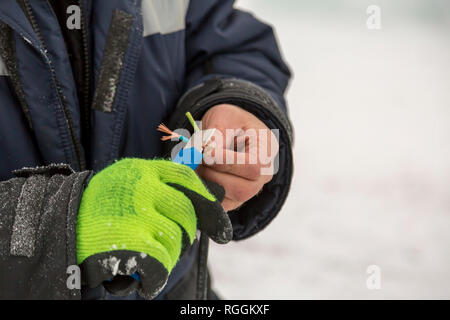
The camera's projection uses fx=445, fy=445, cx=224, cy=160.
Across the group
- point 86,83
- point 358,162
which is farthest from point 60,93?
point 358,162

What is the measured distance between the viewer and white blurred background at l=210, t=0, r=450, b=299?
4.56 feet

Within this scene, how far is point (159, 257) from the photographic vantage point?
450mm

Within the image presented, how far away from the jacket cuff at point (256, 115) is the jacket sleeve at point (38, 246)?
0.32 meters

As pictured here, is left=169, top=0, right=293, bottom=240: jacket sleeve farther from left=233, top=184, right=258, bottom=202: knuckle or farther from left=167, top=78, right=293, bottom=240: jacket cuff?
left=233, top=184, right=258, bottom=202: knuckle

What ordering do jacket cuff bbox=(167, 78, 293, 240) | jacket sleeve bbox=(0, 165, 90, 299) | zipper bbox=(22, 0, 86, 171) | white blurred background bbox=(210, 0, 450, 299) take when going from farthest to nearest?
1. white blurred background bbox=(210, 0, 450, 299)
2. jacket cuff bbox=(167, 78, 293, 240)
3. zipper bbox=(22, 0, 86, 171)
4. jacket sleeve bbox=(0, 165, 90, 299)

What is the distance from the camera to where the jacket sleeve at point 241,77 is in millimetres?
736

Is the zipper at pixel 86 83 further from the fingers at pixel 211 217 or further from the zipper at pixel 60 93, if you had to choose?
the fingers at pixel 211 217

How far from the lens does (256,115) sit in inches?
29.0

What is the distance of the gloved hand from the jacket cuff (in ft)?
0.80

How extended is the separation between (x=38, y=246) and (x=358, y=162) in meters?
1.48

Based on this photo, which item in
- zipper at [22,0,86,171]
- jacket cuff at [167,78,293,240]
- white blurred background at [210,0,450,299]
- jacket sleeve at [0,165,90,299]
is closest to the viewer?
jacket sleeve at [0,165,90,299]

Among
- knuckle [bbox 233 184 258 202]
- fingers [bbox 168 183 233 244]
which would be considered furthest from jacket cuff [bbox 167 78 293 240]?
fingers [bbox 168 183 233 244]

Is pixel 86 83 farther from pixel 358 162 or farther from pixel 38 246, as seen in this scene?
pixel 358 162
